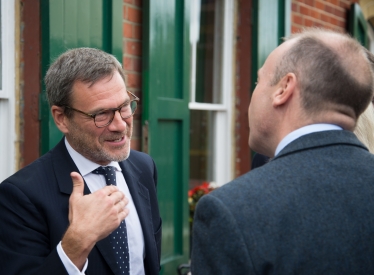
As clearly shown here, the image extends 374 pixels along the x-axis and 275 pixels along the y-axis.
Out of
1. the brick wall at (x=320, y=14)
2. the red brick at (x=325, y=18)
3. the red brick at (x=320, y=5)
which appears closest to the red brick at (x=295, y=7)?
the brick wall at (x=320, y=14)

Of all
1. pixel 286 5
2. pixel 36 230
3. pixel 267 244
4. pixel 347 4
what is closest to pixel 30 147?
pixel 36 230

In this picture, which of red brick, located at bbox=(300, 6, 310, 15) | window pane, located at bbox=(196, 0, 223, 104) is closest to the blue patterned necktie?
window pane, located at bbox=(196, 0, 223, 104)

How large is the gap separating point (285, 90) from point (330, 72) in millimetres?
125

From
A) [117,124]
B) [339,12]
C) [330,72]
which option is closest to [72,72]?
[117,124]

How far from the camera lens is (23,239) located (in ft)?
6.09

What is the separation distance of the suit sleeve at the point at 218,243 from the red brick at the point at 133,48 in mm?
2071

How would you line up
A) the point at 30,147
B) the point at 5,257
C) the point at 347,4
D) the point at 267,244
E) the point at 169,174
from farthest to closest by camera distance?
the point at 347,4 → the point at 169,174 → the point at 30,147 → the point at 5,257 → the point at 267,244

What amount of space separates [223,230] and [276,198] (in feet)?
0.50

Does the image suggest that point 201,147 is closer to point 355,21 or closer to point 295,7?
point 295,7

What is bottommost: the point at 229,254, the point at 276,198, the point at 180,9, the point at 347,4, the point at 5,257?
the point at 5,257

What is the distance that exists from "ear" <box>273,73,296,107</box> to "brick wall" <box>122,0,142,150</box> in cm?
186

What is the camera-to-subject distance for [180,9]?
141 inches

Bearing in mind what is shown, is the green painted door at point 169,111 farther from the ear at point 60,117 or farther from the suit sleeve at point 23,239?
the suit sleeve at point 23,239

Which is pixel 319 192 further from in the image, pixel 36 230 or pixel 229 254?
pixel 36 230
